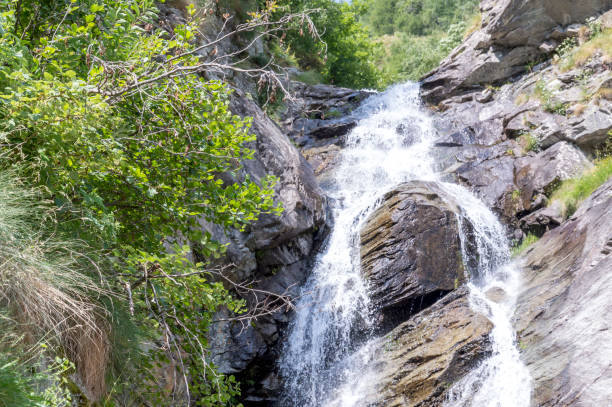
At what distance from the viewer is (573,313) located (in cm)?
588

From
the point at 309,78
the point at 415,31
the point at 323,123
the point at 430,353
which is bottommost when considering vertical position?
the point at 430,353

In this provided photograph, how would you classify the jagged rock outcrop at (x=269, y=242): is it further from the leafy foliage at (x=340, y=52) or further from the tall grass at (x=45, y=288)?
the leafy foliage at (x=340, y=52)

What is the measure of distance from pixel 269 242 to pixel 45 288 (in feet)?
21.3

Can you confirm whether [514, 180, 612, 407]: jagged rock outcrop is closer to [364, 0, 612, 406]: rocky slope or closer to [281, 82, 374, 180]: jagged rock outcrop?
[364, 0, 612, 406]: rocky slope

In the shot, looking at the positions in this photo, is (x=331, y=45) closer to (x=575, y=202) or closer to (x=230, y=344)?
(x=575, y=202)

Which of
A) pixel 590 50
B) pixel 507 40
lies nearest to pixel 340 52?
pixel 507 40

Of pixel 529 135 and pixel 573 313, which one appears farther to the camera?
pixel 529 135

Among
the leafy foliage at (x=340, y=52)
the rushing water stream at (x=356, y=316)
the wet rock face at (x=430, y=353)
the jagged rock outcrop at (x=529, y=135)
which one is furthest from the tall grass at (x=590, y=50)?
the leafy foliage at (x=340, y=52)

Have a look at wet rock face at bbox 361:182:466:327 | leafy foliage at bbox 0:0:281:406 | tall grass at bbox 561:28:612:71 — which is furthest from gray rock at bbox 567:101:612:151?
leafy foliage at bbox 0:0:281:406

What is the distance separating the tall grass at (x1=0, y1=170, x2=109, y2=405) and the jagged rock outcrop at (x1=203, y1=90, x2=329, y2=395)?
438cm

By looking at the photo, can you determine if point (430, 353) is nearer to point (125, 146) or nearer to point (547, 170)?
point (125, 146)

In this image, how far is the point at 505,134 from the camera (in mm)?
13281

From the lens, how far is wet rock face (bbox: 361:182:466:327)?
8.65 meters

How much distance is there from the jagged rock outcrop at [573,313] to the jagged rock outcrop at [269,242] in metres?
4.61
